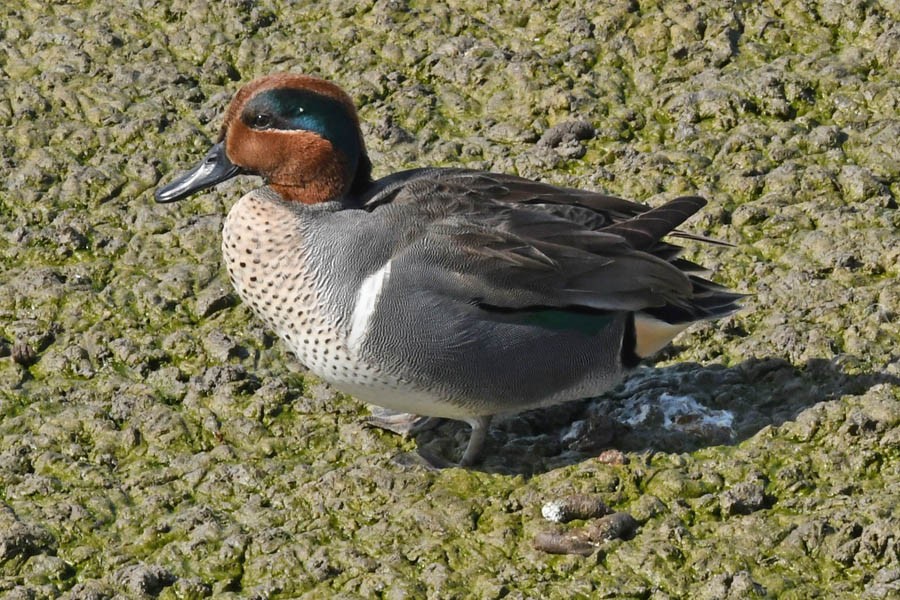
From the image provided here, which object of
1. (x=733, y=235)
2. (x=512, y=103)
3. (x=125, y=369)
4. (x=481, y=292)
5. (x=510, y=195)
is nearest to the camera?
(x=481, y=292)

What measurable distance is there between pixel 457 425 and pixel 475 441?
34 cm

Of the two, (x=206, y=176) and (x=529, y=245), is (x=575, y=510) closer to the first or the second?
(x=529, y=245)

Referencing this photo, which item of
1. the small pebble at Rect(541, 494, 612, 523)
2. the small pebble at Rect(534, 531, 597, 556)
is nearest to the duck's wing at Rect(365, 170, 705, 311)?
the small pebble at Rect(541, 494, 612, 523)

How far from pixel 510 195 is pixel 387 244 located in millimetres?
549

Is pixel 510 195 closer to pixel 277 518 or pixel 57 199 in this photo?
pixel 277 518

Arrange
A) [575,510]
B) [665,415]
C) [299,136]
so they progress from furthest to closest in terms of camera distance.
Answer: [665,415] → [299,136] → [575,510]

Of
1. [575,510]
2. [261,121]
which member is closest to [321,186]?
[261,121]

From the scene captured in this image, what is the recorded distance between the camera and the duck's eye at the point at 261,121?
4.79 meters

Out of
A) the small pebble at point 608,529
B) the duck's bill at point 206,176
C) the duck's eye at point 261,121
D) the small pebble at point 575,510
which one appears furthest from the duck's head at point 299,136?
the small pebble at point 608,529

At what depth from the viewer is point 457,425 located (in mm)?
5203

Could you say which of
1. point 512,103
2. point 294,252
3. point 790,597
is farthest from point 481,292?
point 512,103

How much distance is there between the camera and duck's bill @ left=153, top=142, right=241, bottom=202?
5.00m

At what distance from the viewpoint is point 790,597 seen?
414 cm

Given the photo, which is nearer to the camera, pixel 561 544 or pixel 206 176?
pixel 561 544
